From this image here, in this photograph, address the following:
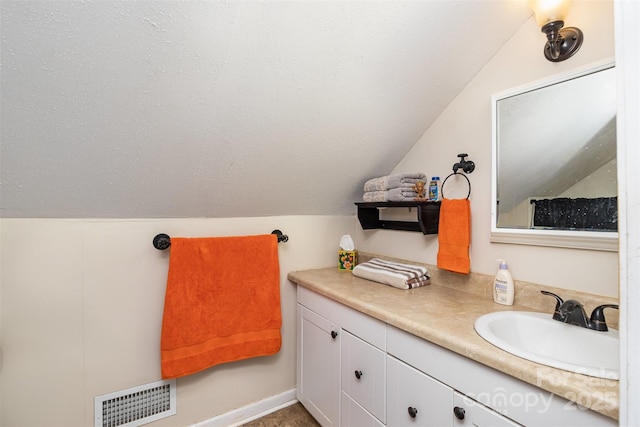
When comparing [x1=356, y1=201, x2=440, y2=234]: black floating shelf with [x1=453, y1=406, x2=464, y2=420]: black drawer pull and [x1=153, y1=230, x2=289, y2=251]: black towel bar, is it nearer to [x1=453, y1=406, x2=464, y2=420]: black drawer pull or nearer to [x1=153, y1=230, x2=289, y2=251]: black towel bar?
[x1=453, y1=406, x2=464, y2=420]: black drawer pull

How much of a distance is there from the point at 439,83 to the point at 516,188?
1.96 feet

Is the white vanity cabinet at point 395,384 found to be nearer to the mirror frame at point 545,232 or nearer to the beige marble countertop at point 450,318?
the beige marble countertop at point 450,318

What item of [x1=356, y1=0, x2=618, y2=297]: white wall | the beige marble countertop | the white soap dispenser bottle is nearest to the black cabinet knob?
the beige marble countertop

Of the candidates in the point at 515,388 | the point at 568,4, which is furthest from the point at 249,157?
the point at 568,4

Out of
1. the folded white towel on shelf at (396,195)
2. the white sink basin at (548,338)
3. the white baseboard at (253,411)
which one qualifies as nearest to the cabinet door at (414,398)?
the white sink basin at (548,338)

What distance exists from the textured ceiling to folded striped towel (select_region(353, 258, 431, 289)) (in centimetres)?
62

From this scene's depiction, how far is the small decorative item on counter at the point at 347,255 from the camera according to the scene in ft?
6.44

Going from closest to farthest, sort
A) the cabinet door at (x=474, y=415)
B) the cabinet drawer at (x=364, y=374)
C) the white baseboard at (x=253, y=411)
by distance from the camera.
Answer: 1. the cabinet door at (x=474, y=415)
2. the cabinet drawer at (x=364, y=374)
3. the white baseboard at (x=253, y=411)

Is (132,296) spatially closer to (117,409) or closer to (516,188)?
(117,409)

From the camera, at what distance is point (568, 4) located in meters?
1.12

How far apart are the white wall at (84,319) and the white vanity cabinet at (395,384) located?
21.0 inches

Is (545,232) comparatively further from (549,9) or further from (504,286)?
(549,9)

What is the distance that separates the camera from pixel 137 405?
1.49m

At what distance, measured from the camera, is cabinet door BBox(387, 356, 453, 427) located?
982 mm
